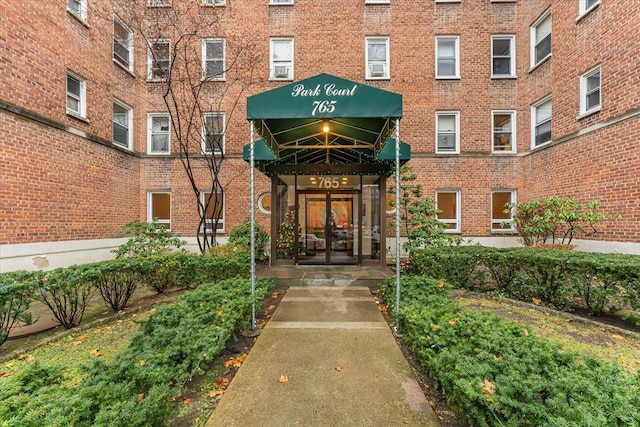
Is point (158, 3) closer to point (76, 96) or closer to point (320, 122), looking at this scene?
point (76, 96)

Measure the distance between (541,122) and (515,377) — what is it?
11421 mm

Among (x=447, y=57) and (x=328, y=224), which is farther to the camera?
(x=447, y=57)

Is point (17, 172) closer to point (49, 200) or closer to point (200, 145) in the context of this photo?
point (49, 200)

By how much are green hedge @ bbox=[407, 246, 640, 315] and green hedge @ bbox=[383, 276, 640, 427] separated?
287cm

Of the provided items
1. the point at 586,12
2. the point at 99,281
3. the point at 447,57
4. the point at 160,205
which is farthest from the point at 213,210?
the point at 586,12

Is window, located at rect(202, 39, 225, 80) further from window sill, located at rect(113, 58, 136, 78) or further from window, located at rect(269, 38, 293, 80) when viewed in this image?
window sill, located at rect(113, 58, 136, 78)

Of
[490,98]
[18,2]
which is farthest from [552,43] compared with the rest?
[18,2]

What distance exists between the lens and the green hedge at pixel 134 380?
1574mm

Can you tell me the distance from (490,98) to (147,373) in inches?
516

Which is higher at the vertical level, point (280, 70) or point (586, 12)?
point (586, 12)

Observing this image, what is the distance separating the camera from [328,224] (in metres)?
8.86

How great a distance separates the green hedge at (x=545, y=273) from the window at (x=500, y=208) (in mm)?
5051

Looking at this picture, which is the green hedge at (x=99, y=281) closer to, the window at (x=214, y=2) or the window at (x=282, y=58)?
the window at (x=282, y=58)

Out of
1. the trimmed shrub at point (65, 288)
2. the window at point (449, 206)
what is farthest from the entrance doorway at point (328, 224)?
the trimmed shrub at point (65, 288)
